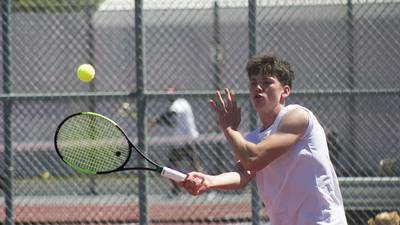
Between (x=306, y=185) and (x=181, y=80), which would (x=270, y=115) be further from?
(x=181, y=80)

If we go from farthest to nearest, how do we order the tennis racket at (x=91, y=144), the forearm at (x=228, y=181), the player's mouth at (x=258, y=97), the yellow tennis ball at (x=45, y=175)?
1. the yellow tennis ball at (x=45, y=175)
2. the tennis racket at (x=91, y=144)
3. the forearm at (x=228, y=181)
4. the player's mouth at (x=258, y=97)

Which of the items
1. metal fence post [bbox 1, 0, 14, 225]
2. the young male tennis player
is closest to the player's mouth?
the young male tennis player

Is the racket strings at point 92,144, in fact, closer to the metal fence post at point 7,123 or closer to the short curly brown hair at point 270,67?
the short curly brown hair at point 270,67

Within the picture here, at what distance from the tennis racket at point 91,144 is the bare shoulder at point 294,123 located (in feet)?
3.64

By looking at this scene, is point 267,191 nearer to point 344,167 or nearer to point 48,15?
point 344,167

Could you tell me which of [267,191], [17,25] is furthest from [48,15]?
[267,191]

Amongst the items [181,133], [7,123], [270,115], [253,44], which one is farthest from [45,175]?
[270,115]

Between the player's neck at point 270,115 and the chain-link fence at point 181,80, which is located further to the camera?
the chain-link fence at point 181,80

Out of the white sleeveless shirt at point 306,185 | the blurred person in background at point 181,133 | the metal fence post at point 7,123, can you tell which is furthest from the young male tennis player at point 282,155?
the blurred person in background at point 181,133

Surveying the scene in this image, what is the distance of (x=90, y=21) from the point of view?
22.3ft

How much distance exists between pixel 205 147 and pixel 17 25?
77.6 inches

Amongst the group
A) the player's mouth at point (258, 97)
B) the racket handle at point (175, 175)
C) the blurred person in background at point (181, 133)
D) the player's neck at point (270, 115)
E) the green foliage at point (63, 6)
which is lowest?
the blurred person in background at point (181, 133)

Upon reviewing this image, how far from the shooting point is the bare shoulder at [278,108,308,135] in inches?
150

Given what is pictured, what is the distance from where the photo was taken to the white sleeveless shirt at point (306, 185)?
12.6 ft
